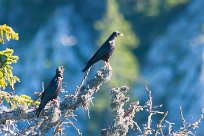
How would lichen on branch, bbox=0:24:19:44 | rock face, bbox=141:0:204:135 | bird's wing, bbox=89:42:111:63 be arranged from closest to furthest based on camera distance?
lichen on branch, bbox=0:24:19:44
bird's wing, bbox=89:42:111:63
rock face, bbox=141:0:204:135

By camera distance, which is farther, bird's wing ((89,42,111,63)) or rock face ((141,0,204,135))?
rock face ((141,0,204,135))

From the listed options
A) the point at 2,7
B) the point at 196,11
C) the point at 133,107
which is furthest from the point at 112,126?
the point at 2,7

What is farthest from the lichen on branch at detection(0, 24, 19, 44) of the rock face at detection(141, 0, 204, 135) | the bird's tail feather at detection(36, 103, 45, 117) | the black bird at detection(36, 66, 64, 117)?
the rock face at detection(141, 0, 204, 135)

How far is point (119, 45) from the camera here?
79.7 m

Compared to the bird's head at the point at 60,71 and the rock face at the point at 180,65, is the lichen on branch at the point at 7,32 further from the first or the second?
the rock face at the point at 180,65

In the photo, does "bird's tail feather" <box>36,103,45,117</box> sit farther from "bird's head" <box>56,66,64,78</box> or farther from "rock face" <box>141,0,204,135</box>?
"rock face" <box>141,0,204,135</box>

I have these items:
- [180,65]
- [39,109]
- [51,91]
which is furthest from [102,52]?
[180,65]

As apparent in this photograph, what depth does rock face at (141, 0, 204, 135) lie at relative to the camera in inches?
2655

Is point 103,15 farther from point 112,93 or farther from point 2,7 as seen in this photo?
point 112,93

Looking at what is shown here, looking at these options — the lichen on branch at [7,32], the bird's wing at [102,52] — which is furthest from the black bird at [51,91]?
the bird's wing at [102,52]

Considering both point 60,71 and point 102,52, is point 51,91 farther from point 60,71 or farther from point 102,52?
point 102,52

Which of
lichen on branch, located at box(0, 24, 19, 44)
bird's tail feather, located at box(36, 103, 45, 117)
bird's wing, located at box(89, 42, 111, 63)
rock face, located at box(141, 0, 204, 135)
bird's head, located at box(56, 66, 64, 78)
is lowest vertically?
bird's tail feather, located at box(36, 103, 45, 117)

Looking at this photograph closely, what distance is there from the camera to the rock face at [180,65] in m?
67.4

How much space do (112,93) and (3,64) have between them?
1.80m
